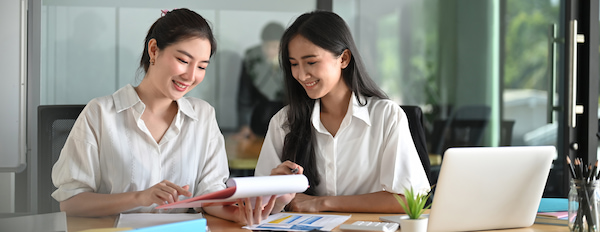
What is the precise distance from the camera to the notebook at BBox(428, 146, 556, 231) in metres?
1.33

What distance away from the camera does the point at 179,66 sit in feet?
5.75

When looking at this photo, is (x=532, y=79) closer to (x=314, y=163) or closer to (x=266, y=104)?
(x=266, y=104)

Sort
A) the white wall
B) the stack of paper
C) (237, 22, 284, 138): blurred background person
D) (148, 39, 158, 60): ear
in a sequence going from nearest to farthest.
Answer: the stack of paper
(148, 39, 158, 60): ear
the white wall
(237, 22, 284, 138): blurred background person

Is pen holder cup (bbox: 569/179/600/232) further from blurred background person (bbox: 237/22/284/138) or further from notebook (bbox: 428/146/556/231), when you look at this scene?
blurred background person (bbox: 237/22/284/138)

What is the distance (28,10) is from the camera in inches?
121

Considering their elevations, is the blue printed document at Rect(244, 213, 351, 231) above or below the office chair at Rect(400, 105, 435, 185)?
below

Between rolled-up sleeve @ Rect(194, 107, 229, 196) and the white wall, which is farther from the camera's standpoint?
the white wall

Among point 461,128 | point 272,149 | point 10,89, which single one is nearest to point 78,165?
point 272,149

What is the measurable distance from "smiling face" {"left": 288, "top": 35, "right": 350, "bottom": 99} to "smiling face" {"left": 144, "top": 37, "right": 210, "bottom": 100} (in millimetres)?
340

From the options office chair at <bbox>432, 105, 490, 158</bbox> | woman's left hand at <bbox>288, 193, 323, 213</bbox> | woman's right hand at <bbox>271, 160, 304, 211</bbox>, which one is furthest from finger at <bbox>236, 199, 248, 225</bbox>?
office chair at <bbox>432, 105, 490, 158</bbox>

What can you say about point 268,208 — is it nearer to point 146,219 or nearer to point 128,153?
point 146,219

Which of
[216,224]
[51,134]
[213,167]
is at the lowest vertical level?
[216,224]

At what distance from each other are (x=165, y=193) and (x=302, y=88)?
788 mm

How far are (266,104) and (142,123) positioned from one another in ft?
5.39
